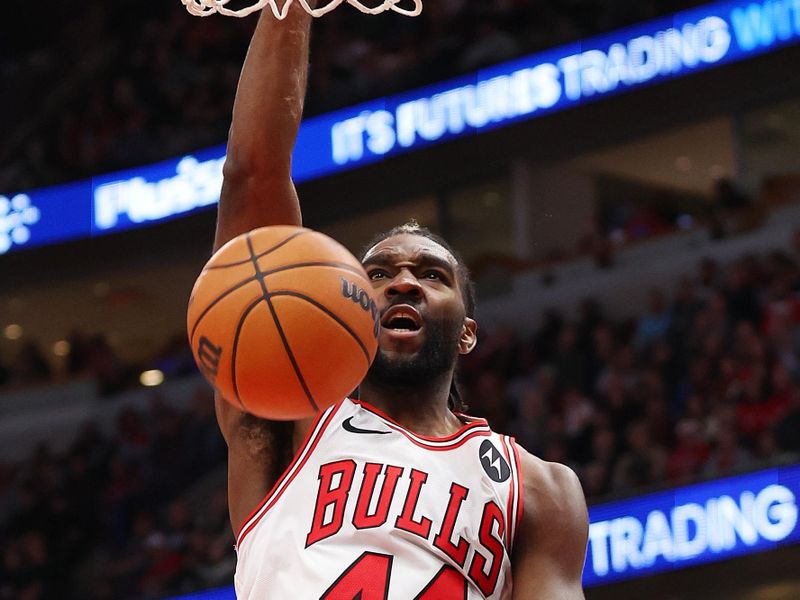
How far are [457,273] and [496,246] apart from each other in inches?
503

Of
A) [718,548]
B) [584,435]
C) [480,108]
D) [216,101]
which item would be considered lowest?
[718,548]

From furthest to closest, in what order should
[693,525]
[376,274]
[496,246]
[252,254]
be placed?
[496,246] < [693,525] < [376,274] < [252,254]

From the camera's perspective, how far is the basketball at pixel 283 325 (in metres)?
2.82

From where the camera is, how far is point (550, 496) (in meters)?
3.40

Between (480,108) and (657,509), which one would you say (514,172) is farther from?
(657,509)

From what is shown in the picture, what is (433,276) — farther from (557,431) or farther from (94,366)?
(94,366)

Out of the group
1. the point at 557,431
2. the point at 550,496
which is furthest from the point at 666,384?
the point at 550,496

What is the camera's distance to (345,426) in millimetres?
3365

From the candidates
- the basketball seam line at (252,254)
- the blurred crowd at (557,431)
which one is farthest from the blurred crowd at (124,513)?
the basketball seam line at (252,254)

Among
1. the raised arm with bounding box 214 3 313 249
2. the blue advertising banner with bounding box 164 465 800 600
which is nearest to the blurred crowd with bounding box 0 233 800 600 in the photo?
the blue advertising banner with bounding box 164 465 800 600

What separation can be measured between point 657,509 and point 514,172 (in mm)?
6798

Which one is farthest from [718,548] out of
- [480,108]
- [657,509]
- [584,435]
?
[480,108]

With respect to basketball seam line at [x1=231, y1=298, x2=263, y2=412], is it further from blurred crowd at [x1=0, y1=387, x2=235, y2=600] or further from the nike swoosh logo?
blurred crowd at [x1=0, y1=387, x2=235, y2=600]

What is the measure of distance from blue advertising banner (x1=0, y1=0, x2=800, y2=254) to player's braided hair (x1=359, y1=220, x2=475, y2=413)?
31.6ft
